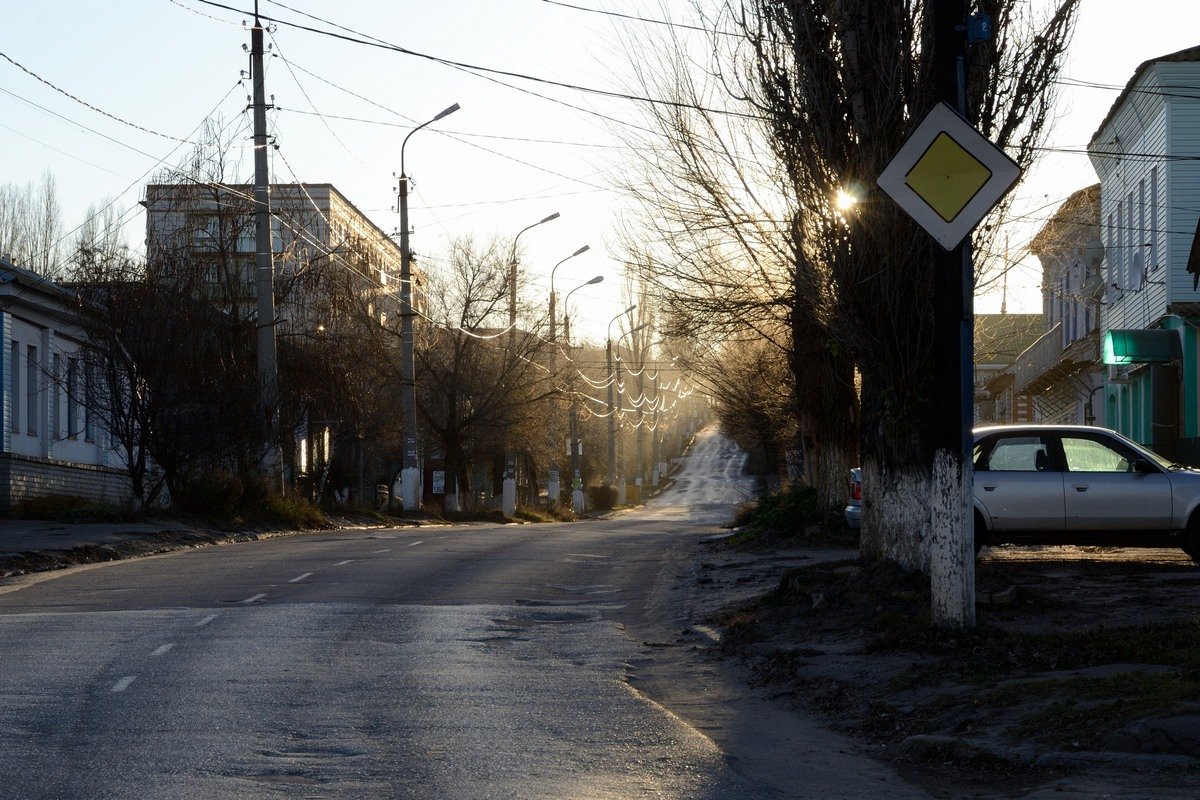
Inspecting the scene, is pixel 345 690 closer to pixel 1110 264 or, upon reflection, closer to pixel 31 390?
pixel 31 390

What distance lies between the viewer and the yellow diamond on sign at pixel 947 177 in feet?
32.7

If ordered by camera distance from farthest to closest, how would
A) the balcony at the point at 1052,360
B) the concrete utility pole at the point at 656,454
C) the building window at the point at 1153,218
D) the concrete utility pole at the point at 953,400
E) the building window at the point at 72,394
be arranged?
the concrete utility pole at the point at 656,454 < the balcony at the point at 1052,360 < the building window at the point at 1153,218 < the building window at the point at 72,394 < the concrete utility pole at the point at 953,400

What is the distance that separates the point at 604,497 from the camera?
7519 cm

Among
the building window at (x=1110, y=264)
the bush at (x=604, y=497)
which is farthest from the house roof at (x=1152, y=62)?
the bush at (x=604, y=497)

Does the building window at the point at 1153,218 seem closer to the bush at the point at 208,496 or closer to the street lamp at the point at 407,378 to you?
the street lamp at the point at 407,378

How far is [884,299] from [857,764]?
5.92 m

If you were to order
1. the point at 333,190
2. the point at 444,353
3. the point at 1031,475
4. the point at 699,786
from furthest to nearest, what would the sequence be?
the point at 333,190 → the point at 444,353 → the point at 1031,475 → the point at 699,786

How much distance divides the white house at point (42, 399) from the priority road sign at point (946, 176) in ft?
75.7

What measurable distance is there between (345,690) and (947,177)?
18.0ft

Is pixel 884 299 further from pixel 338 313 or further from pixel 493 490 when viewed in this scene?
pixel 493 490

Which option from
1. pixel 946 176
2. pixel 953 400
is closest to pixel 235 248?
pixel 953 400

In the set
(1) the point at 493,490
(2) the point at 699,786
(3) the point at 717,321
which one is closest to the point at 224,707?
(2) the point at 699,786

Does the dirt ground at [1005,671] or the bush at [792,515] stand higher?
the bush at [792,515]

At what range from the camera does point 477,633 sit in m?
13.6
